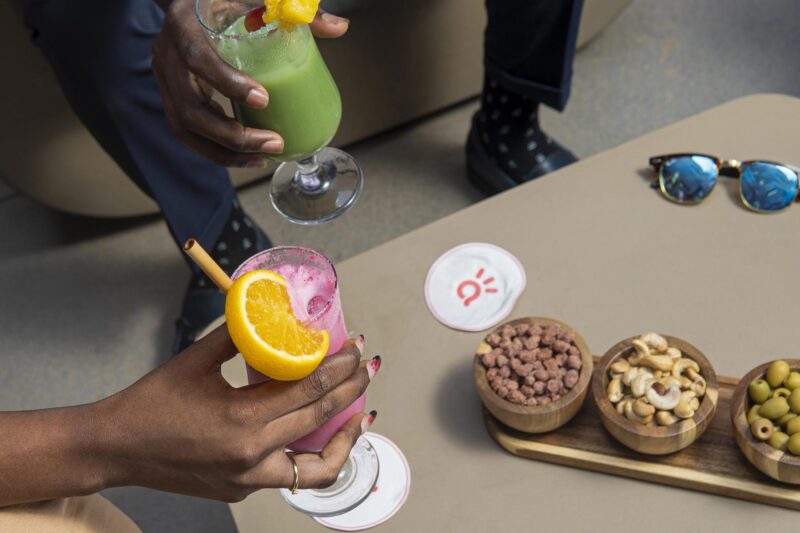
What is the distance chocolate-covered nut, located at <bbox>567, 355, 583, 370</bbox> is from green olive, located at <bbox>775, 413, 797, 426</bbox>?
0.71ft

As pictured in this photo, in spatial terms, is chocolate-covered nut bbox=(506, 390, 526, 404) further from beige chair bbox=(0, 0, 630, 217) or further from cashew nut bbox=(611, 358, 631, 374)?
beige chair bbox=(0, 0, 630, 217)

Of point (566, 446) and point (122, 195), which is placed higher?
point (566, 446)

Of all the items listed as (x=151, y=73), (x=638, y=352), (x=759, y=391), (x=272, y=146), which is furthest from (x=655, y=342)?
(x=151, y=73)

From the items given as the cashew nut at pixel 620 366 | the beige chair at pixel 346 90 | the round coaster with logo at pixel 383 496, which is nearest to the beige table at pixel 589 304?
the round coaster with logo at pixel 383 496

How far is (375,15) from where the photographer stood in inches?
70.2

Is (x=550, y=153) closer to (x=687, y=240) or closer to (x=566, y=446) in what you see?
(x=687, y=240)

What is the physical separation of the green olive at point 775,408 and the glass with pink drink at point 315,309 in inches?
17.6

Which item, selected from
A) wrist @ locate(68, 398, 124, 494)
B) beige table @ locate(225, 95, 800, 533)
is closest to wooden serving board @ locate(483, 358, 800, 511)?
beige table @ locate(225, 95, 800, 533)

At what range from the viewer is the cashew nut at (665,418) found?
0.93 meters

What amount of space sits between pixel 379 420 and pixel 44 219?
52.5 inches

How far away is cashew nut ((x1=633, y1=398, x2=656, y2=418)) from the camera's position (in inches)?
36.7

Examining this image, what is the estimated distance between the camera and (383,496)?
1030 mm

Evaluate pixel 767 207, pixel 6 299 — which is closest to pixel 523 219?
pixel 767 207

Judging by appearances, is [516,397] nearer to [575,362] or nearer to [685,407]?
[575,362]
